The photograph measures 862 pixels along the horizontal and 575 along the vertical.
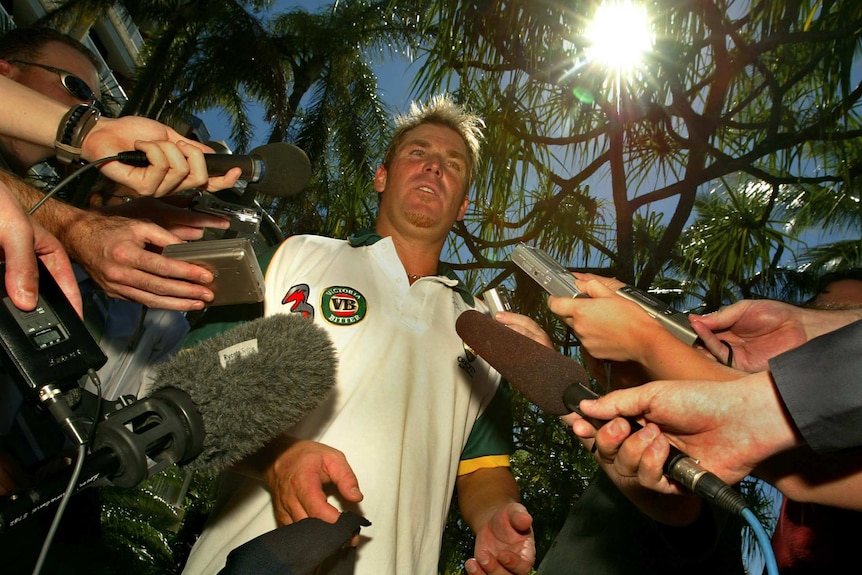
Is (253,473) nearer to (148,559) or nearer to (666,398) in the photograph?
(666,398)

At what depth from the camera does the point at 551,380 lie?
1.24 m

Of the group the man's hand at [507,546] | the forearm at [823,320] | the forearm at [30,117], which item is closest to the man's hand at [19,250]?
the forearm at [30,117]

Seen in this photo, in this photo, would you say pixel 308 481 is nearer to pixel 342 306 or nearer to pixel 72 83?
pixel 342 306

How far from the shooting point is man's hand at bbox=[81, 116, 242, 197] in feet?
4.15

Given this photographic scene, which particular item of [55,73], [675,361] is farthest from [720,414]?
[55,73]

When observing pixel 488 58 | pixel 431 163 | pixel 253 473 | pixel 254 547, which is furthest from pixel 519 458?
pixel 254 547

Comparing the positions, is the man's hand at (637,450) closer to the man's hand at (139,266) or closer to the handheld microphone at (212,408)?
the handheld microphone at (212,408)

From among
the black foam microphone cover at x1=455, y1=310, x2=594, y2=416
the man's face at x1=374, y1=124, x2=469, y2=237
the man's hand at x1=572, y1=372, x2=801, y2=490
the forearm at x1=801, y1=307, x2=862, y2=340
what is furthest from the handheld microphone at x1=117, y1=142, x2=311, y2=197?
the forearm at x1=801, y1=307, x2=862, y2=340

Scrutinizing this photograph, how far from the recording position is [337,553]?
120 cm

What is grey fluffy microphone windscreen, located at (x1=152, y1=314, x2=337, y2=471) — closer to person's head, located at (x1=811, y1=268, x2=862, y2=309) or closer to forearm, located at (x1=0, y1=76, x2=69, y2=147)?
forearm, located at (x1=0, y1=76, x2=69, y2=147)

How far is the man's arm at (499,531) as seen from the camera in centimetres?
163

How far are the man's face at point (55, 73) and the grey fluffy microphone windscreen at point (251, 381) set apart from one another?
1565mm

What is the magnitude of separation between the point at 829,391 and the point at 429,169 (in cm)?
183

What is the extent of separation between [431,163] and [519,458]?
16.4ft
